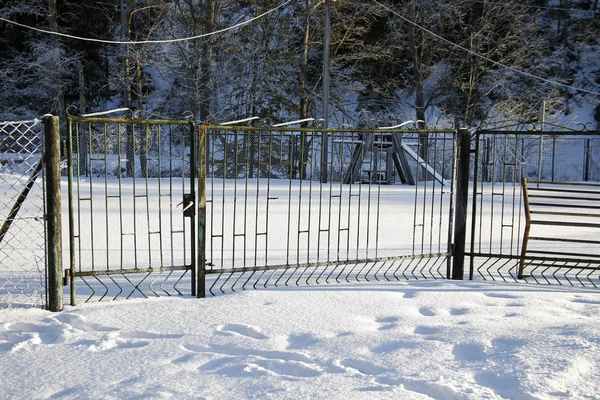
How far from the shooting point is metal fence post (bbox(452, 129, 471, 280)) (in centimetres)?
588

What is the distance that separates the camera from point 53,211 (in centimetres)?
457

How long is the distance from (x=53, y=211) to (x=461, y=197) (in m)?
3.77

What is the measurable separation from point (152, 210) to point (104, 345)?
7.30 meters

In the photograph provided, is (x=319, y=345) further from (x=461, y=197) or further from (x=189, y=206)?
(x=461, y=197)

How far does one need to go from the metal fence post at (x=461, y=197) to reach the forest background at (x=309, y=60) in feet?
66.2

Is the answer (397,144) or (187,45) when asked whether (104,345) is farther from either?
(187,45)

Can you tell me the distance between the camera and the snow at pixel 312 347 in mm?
3254

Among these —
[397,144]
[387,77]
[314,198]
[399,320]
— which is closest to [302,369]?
[399,320]

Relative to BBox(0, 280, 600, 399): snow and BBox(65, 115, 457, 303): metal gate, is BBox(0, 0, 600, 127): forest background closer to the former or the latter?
BBox(65, 115, 457, 303): metal gate

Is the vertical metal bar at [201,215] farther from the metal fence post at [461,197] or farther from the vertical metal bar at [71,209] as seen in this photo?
the metal fence post at [461,197]

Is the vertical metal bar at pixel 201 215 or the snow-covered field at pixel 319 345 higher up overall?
the vertical metal bar at pixel 201 215

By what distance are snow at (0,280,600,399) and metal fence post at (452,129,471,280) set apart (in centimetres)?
81

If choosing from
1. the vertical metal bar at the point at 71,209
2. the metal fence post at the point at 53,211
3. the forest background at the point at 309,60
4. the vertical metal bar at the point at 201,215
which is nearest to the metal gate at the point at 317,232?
the vertical metal bar at the point at 201,215

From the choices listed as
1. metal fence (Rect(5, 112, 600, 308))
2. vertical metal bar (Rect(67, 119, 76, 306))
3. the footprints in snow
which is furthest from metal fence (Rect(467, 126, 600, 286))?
vertical metal bar (Rect(67, 119, 76, 306))
